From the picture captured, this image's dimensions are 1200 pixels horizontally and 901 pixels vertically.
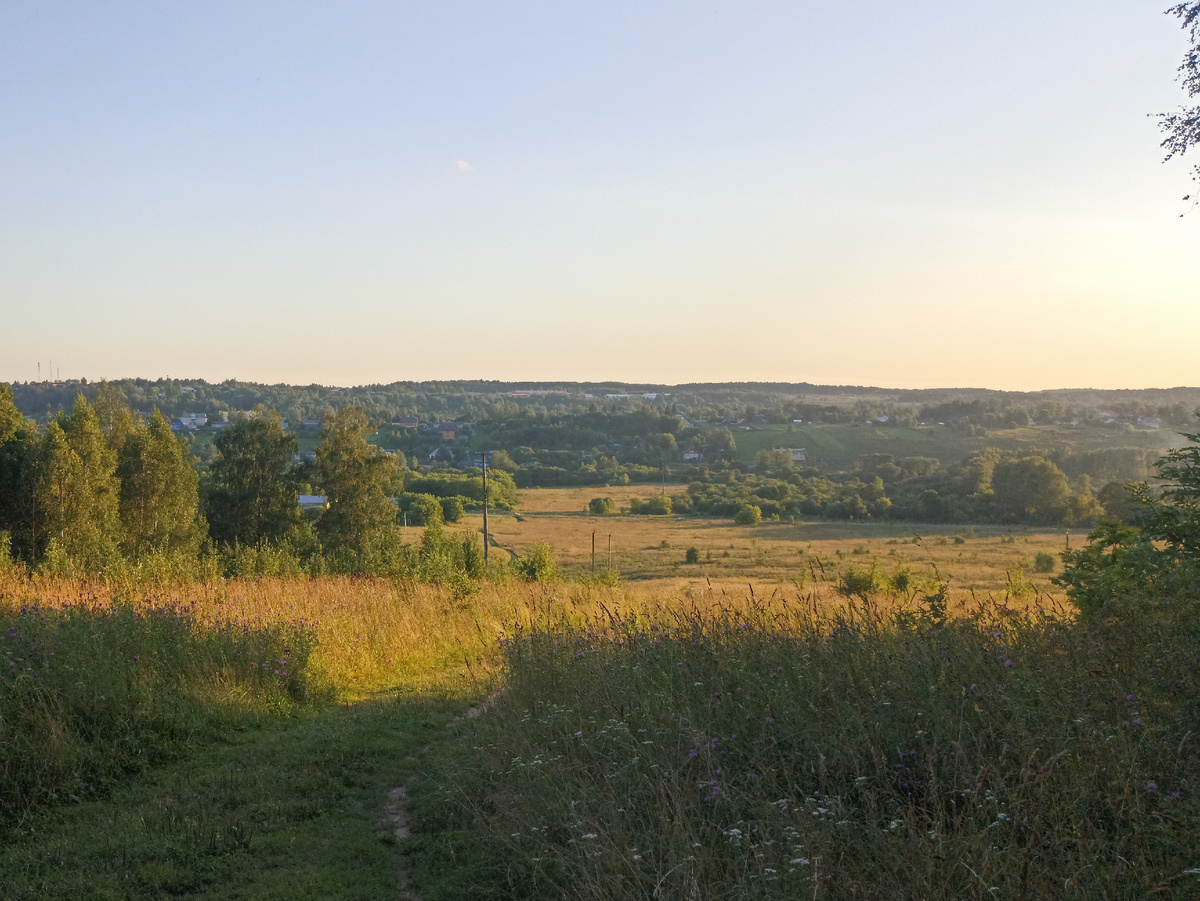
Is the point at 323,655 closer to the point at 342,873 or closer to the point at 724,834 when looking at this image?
the point at 342,873

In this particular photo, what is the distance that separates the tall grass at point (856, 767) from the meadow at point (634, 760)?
0.02 metres

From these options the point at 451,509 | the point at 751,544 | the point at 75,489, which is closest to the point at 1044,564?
the point at 751,544

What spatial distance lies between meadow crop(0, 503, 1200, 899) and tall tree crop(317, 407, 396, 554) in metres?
20.3

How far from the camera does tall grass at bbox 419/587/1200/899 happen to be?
3.20m

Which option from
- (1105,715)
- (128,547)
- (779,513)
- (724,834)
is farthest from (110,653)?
(779,513)

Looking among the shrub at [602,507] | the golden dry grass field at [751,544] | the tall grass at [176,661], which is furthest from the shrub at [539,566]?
the shrub at [602,507]

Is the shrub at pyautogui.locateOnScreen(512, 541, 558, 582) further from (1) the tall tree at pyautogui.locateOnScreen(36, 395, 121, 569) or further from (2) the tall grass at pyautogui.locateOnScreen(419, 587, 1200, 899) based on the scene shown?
(2) the tall grass at pyautogui.locateOnScreen(419, 587, 1200, 899)

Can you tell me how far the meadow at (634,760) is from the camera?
11.1ft

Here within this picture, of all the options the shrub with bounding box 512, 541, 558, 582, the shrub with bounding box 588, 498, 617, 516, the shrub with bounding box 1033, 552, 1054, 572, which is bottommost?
the shrub with bounding box 588, 498, 617, 516

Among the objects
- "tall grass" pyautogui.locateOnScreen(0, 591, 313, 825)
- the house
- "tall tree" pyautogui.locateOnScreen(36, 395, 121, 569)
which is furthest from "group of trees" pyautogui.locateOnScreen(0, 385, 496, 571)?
the house

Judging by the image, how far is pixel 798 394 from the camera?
196750mm

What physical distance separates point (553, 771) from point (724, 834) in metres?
1.33

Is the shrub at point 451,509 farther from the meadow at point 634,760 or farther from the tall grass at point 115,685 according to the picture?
the meadow at point 634,760

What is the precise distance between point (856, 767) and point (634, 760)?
1140 millimetres
